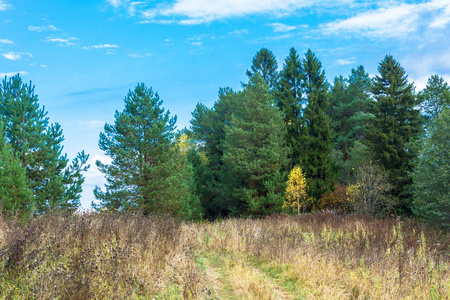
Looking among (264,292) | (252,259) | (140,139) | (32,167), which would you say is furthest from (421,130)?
(32,167)

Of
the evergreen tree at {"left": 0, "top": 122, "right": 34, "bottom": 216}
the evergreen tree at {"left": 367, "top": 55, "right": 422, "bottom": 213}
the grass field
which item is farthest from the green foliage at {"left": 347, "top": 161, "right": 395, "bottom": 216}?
the evergreen tree at {"left": 0, "top": 122, "right": 34, "bottom": 216}

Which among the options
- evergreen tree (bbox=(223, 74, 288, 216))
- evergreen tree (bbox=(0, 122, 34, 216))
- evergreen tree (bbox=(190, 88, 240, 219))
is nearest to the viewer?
evergreen tree (bbox=(0, 122, 34, 216))

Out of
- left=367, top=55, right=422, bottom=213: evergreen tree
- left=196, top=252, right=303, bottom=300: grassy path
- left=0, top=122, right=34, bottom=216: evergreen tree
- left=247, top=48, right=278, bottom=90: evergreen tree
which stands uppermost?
left=247, top=48, right=278, bottom=90: evergreen tree

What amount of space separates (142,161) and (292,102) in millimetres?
18158

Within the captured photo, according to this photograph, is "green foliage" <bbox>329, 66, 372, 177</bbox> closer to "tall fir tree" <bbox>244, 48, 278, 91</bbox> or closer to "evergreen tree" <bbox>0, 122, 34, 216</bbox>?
"tall fir tree" <bbox>244, 48, 278, 91</bbox>

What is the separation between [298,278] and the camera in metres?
6.33

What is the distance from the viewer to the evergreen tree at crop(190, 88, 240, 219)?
29.2 meters

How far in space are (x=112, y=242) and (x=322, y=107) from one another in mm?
29079

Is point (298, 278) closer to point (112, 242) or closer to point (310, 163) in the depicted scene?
point (112, 242)

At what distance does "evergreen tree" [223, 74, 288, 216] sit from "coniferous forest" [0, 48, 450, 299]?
0.14 metres

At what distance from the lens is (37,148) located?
16.1 meters

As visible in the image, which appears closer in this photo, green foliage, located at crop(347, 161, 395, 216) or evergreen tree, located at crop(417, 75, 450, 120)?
green foliage, located at crop(347, 161, 395, 216)

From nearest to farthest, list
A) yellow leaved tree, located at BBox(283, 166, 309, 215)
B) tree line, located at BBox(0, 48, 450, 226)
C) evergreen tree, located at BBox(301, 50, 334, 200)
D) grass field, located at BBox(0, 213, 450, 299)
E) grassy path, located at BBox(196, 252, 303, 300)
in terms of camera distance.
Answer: grass field, located at BBox(0, 213, 450, 299) < grassy path, located at BBox(196, 252, 303, 300) < tree line, located at BBox(0, 48, 450, 226) < yellow leaved tree, located at BBox(283, 166, 309, 215) < evergreen tree, located at BBox(301, 50, 334, 200)

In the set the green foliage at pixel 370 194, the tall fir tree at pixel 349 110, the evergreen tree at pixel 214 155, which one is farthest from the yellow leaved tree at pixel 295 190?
the tall fir tree at pixel 349 110
